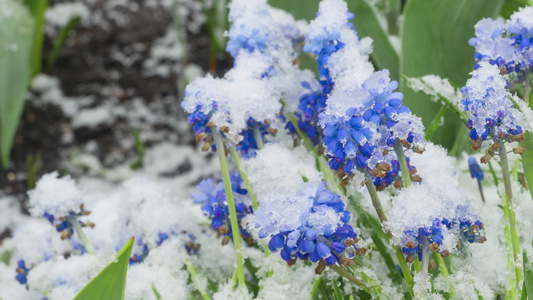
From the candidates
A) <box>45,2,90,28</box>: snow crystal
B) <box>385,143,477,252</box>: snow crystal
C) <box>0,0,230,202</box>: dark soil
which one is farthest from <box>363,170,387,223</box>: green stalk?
<box>45,2,90,28</box>: snow crystal

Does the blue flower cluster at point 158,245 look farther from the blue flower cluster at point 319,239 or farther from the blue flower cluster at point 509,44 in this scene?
the blue flower cluster at point 509,44

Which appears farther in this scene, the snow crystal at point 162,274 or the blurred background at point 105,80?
the blurred background at point 105,80

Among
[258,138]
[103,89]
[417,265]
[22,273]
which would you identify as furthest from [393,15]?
[103,89]

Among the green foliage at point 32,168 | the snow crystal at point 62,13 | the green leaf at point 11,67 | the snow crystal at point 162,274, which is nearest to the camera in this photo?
the snow crystal at point 162,274

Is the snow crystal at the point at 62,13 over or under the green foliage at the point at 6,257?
over

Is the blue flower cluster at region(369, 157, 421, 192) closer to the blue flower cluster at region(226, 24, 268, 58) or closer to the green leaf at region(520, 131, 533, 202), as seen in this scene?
the green leaf at region(520, 131, 533, 202)

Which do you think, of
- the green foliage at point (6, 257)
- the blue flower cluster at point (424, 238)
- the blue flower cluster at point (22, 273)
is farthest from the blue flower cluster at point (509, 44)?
the green foliage at point (6, 257)

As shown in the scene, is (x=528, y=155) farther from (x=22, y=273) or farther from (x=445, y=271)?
(x=22, y=273)
